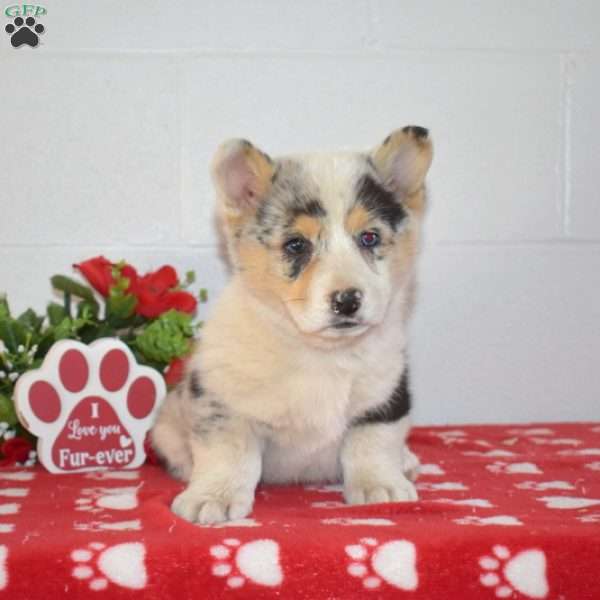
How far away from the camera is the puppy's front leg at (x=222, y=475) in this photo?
2236mm

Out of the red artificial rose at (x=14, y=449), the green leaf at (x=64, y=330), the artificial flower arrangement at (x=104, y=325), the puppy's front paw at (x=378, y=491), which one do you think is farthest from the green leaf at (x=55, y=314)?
the puppy's front paw at (x=378, y=491)

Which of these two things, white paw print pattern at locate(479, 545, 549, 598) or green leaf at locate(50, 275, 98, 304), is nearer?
white paw print pattern at locate(479, 545, 549, 598)

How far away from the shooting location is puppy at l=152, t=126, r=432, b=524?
2.37 m

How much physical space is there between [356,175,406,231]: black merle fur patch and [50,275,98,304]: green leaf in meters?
1.23

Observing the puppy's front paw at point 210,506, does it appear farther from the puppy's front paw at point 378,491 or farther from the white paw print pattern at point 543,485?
the white paw print pattern at point 543,485

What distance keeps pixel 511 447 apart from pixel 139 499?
1354 mm

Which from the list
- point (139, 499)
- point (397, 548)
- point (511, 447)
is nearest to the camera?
point (397, 548)

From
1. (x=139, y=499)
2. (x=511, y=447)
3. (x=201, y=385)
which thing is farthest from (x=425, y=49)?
(x=139, y=499)

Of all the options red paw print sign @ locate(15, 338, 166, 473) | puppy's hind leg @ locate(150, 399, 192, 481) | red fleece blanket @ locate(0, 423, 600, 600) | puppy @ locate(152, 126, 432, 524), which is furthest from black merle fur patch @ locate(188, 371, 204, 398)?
red paw print sign @ locate(15, 338, 166, 473)

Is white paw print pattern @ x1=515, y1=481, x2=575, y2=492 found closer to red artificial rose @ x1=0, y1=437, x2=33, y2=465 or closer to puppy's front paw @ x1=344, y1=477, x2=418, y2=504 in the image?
puppy's front paw @ x1=344, y1=477, x2=418, y2=504

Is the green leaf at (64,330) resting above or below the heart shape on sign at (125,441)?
above

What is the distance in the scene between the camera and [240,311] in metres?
2.60

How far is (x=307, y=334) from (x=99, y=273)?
101 cm

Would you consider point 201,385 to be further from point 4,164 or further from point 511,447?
point 4,164
